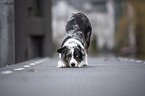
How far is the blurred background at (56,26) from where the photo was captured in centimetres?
614

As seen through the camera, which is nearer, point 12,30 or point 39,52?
point 12,30

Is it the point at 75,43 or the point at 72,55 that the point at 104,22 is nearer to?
the point at 75,43

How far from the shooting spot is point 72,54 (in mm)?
5238

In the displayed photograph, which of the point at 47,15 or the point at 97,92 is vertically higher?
the point at 47,15

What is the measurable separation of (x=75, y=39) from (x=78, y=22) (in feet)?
3.06

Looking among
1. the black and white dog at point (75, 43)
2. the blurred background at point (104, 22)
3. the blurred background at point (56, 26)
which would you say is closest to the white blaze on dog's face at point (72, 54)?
the black and white dog at point (75, 43)

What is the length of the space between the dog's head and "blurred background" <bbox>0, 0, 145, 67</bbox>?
1609 mm

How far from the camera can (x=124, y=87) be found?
264cm

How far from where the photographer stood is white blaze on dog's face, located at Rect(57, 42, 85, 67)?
5254mm

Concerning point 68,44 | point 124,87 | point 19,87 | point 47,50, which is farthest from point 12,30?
point 47,50

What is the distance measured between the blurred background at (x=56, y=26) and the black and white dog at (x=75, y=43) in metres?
1.54

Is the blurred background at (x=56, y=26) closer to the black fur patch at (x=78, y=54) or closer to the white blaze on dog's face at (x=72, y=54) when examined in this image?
the white blaze on dog's face at (x=72, y=54)

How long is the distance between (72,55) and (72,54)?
23 mm

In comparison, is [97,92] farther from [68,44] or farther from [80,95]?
[68,44]
